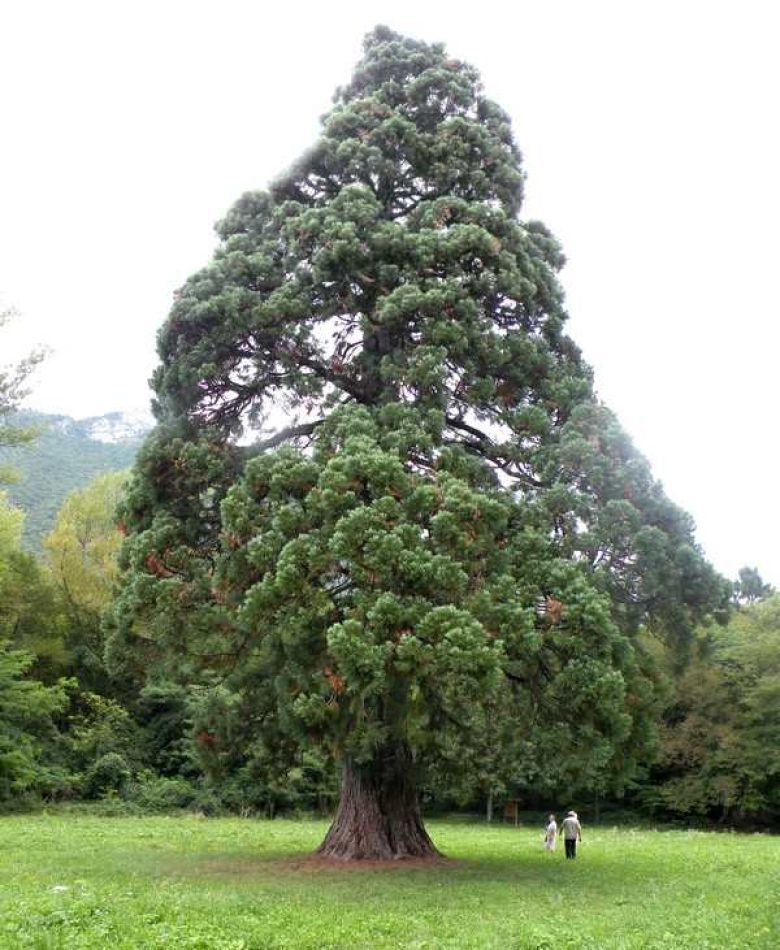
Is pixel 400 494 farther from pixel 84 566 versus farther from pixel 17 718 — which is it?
pixel 84 566

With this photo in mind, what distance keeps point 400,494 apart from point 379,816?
6.14 metres

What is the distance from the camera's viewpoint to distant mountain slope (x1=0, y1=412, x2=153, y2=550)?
54312 mm

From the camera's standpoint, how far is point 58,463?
6675 cm

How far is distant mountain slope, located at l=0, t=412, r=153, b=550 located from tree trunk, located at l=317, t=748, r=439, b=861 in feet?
111

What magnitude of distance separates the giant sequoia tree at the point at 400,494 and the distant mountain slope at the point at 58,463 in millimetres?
31508

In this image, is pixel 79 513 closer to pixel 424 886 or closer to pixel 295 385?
pixel 295 385

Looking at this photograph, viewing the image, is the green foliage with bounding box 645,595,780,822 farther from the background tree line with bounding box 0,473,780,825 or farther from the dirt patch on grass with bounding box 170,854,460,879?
the dirt patch on grass with bounding box 170,854,460,879

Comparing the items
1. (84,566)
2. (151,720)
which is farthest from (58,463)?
(151,720)

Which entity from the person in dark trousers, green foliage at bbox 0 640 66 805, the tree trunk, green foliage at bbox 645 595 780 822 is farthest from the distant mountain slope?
the tree trunk

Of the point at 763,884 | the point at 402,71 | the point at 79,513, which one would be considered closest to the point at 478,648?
the point at 763,884

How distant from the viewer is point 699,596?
13.7 m

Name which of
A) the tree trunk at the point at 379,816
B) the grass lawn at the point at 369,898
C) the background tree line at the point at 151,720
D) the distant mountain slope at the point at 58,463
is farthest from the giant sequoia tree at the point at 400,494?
the distant mountain slope at the point at 58,463

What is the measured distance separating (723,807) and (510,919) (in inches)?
1302

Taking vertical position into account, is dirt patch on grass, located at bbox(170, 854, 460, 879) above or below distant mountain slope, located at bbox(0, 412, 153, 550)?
below
